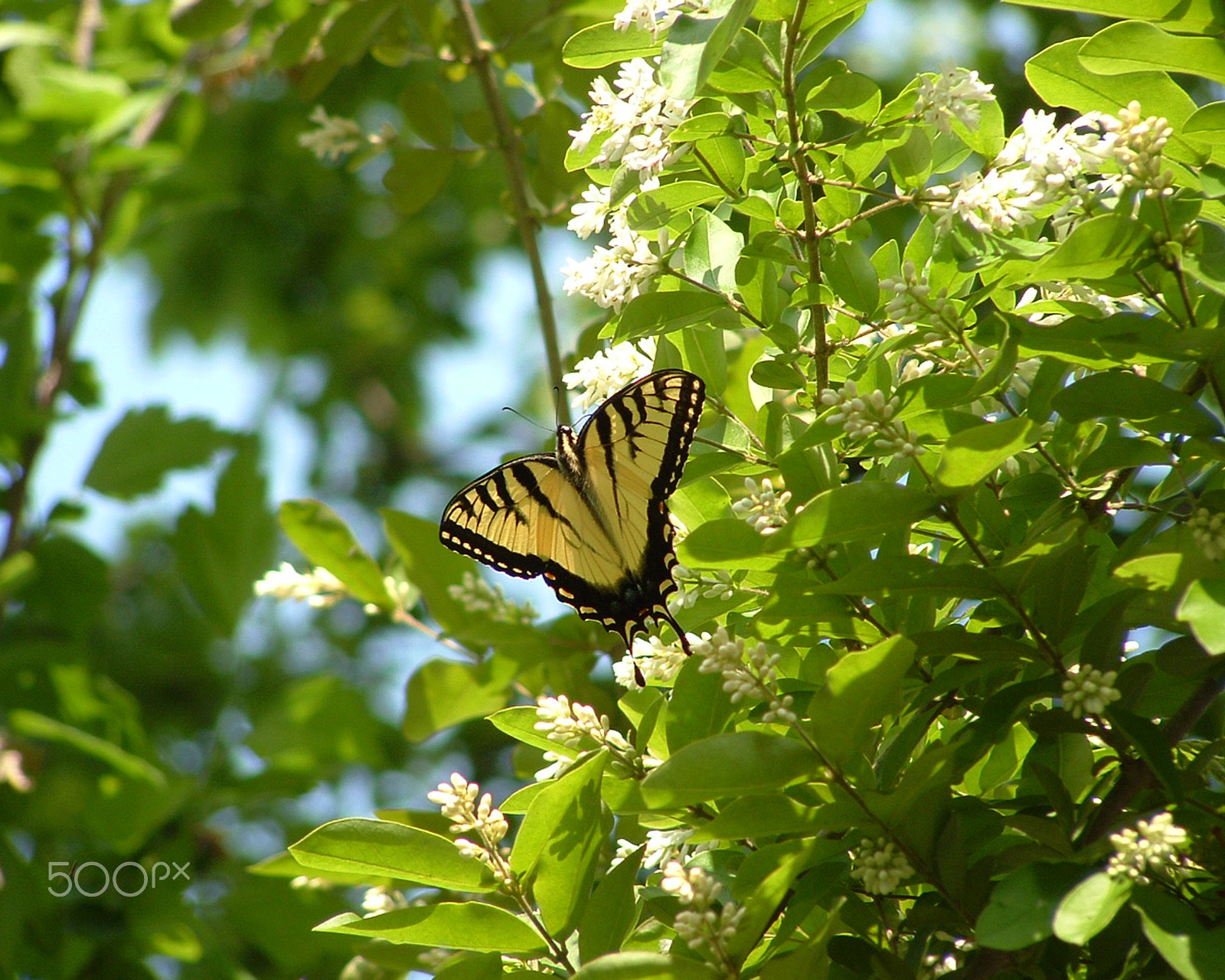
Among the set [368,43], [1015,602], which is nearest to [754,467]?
[1015,602]

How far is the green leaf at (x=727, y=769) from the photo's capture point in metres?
1.04

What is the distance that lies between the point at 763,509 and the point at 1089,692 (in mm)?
348

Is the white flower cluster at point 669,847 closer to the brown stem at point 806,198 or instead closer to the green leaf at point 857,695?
the green leaf at point 857,695

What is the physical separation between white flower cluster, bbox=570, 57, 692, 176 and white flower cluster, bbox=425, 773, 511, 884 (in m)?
0.69

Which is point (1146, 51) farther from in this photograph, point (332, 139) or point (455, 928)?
point (332, 139)

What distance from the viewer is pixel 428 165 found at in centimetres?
226

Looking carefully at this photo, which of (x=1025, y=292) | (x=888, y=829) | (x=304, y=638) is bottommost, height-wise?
(x=304, y=638)

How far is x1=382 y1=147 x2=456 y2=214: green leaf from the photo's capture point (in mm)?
2252

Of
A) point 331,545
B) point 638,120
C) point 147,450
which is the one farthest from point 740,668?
point 147,450

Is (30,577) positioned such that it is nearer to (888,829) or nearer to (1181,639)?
(888,829)

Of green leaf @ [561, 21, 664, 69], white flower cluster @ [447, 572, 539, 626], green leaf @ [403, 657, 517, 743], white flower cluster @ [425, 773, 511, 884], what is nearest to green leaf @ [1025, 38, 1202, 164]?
green leaf @ [561, 21, 664, 69]

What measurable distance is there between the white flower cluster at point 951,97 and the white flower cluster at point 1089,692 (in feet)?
1.88

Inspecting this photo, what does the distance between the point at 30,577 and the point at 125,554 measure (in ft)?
10.5

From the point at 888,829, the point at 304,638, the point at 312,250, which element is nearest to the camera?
the point at 888,829
